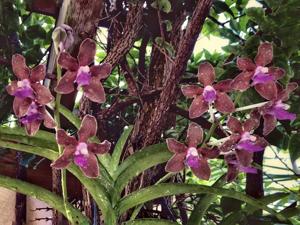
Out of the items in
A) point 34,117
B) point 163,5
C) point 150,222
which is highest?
point 163,5

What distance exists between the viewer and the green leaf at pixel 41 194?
0.62 metres

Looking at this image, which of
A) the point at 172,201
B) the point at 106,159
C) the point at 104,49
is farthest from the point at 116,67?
the point at 172,201

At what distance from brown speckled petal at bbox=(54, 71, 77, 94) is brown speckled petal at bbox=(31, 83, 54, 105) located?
0.01m

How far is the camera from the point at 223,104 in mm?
542

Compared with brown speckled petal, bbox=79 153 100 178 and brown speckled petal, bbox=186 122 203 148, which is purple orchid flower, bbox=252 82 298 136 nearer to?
brown speckled petal, bbox=186 122 203 148

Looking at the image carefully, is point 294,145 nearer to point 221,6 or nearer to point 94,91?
point 221,6

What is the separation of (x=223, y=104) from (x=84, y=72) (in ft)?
→ 0.58

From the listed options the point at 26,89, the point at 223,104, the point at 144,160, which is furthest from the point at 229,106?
the point at 26,89

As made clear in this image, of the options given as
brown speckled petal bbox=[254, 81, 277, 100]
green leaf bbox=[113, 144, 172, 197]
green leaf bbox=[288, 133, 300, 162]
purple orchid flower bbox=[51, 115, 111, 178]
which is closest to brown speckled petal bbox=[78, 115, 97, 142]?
Answer: purple orchid flower bbox=[51, 115, 111, 178]

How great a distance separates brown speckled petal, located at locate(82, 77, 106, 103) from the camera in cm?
52

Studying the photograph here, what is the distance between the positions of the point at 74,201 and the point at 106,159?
0.17 meters

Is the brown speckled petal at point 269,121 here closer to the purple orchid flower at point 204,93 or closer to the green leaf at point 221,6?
the purple orchid flower at point 204,93

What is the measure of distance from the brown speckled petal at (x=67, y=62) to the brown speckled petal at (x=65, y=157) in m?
0.10

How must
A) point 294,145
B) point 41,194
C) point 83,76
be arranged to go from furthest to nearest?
point 294,145 < point 41,194 < point 83,76
